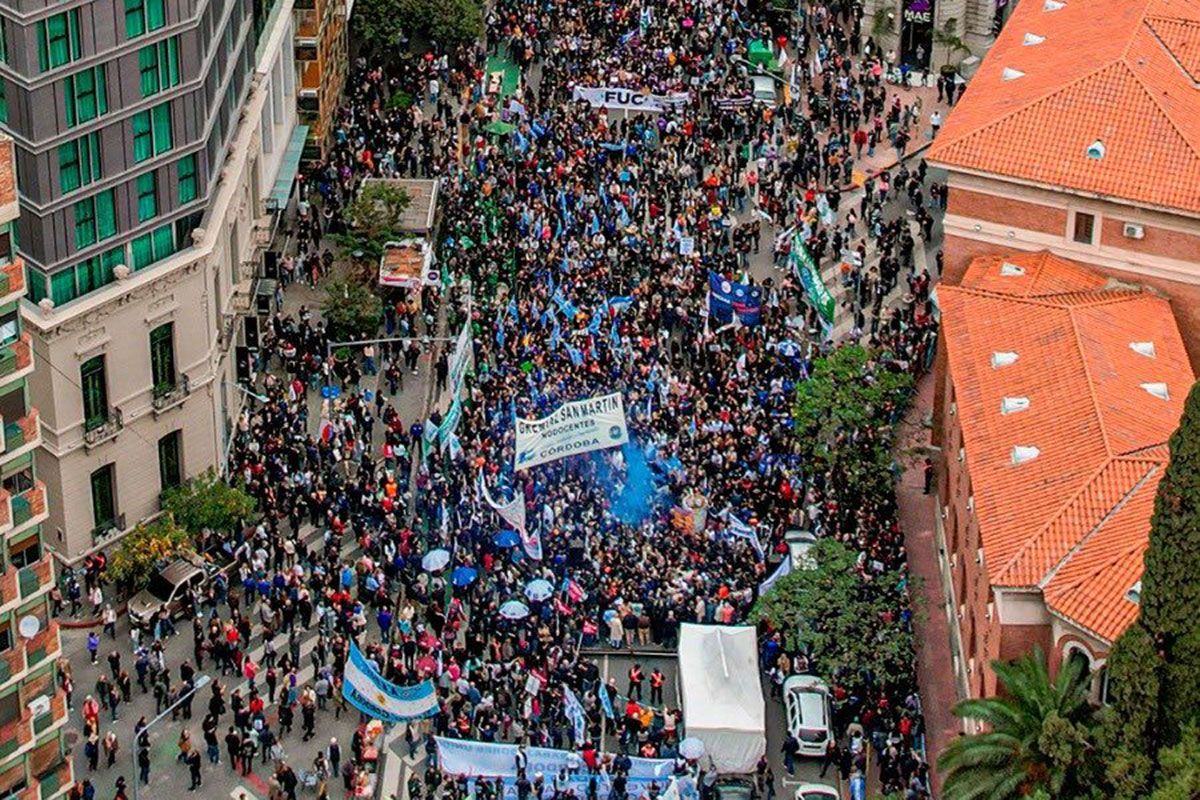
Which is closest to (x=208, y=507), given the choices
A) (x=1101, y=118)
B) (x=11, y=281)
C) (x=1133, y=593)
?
(x=11, y=281)

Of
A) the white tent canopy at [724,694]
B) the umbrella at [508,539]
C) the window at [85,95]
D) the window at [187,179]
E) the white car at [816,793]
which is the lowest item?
the white car at [816,793]

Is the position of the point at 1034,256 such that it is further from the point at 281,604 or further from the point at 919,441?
the point at 281,604

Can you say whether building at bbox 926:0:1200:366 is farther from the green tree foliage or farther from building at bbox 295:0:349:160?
building at bbox 295:0:349:160

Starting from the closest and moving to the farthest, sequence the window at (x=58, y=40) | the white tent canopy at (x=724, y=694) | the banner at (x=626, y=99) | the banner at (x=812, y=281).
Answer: the white tent canopy at (x=724, y=694), the window at (x=58, y=40), the banner at (x=812, y=281), the banner at (x=626, y=99)

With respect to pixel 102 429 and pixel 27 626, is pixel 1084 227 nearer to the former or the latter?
pixel 102 429

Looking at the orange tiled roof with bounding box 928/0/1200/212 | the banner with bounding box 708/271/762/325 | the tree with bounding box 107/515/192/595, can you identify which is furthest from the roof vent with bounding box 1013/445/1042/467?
the tree with bounding box 107/515/192/595

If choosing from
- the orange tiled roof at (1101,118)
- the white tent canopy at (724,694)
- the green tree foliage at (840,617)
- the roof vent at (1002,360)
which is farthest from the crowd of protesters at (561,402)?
the orange tiled roof at (1101,118)

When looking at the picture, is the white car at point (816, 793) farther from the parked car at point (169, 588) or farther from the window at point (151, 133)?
the window at point (151, 133)
